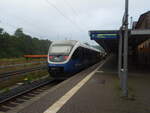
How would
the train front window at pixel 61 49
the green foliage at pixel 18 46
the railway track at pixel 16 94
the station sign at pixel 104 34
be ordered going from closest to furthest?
the railway track at pixel 16 94
the train front window at pixel 61 49
the station sign at pixel 104 34
the green foliage at pixel 18 46

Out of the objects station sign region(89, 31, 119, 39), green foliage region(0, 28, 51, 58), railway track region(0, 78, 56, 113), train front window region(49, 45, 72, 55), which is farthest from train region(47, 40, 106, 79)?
green foliage region(0, 28, 51, 58)

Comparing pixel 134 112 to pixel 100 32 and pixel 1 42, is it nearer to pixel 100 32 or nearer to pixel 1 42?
A: pixel 100 32

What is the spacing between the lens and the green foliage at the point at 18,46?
69769 millimetres

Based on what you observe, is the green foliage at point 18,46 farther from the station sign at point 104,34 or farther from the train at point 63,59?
the station sign at point 104,34

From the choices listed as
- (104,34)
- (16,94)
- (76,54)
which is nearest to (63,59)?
(76,54)

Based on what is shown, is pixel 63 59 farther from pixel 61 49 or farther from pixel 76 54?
pixel 76 54

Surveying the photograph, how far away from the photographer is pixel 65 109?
500 centimetres

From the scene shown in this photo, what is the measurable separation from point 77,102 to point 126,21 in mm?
3483

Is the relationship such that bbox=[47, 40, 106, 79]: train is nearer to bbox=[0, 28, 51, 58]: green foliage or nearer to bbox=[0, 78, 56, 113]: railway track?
bbox=[0, 78, 56, 113]: railway track

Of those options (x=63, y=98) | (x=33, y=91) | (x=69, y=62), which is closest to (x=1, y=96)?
(x=33, y=91)

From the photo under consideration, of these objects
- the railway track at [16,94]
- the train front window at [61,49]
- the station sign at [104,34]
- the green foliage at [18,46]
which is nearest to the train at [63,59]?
the train front window at [61,49]

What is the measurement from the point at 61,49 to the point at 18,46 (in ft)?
239

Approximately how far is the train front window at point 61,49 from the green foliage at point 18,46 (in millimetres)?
57938

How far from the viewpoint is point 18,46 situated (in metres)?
80.9
